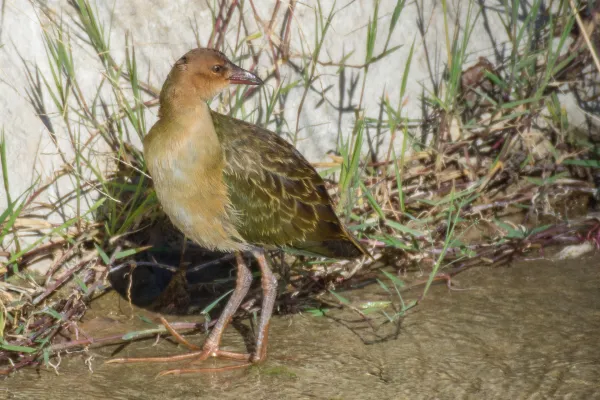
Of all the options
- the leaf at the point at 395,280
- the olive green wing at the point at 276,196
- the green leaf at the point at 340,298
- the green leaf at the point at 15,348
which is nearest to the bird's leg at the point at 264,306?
the olive green wing at the point at 276,196

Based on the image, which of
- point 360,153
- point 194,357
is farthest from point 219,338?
point 360,153

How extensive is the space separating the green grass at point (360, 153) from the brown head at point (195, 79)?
21.4 inches

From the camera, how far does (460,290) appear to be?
15.1 feet

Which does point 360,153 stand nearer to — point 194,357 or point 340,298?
point 340,298

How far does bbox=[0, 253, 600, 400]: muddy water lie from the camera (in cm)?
365

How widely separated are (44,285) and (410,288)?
5.73 feet

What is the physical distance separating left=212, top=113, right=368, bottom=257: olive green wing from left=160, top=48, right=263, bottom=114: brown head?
192 mm

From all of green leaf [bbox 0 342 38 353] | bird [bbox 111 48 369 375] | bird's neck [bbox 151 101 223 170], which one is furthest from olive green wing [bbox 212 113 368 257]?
green leaf [bbox 0 342 38 353]

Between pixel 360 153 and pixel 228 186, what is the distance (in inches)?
43.9

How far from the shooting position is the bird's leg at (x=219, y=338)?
3982mm

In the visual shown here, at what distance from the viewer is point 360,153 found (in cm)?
495

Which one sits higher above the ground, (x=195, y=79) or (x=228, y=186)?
(x=195, y=79)

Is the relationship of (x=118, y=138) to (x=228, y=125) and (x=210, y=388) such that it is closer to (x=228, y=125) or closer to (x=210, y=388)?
(x=228, y=125)

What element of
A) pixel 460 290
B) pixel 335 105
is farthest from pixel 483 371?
pixel 335 105
